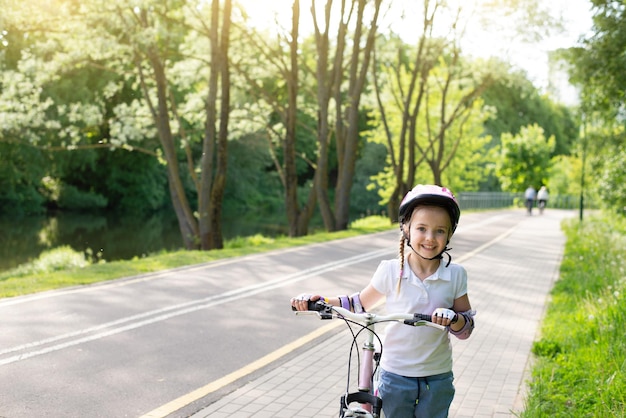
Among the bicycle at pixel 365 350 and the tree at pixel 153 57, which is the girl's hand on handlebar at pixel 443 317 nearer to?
the bicycle at pixel 365 350

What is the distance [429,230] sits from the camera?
390 centimetres

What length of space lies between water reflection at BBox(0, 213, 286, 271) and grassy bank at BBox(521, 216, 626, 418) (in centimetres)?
1733

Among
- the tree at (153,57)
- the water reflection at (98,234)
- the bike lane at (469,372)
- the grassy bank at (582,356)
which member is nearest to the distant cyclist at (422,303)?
the grassy bank at (582,356)

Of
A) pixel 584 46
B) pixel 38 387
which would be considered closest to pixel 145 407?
pixel 38 387

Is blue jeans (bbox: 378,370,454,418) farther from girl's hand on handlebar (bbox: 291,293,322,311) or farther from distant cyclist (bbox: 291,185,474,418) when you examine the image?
girl's hand on handlebar (bbox: 291,293,322,311)

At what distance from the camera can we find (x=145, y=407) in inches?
260

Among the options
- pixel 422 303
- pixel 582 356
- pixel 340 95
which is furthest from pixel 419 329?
pixel 340 95

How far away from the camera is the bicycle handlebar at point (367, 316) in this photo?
11.6 feet

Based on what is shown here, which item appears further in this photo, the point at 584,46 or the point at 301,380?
the point at 584,46

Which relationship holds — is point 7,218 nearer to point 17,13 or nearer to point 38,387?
point 17,13

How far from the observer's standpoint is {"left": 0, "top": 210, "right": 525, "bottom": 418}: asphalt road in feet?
22.4

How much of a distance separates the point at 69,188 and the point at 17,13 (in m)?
29.1

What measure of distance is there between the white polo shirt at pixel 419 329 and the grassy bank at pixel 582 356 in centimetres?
234

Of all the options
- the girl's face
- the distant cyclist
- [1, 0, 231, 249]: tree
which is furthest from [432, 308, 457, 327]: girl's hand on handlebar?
[1, 0, 231, 249]: tree
